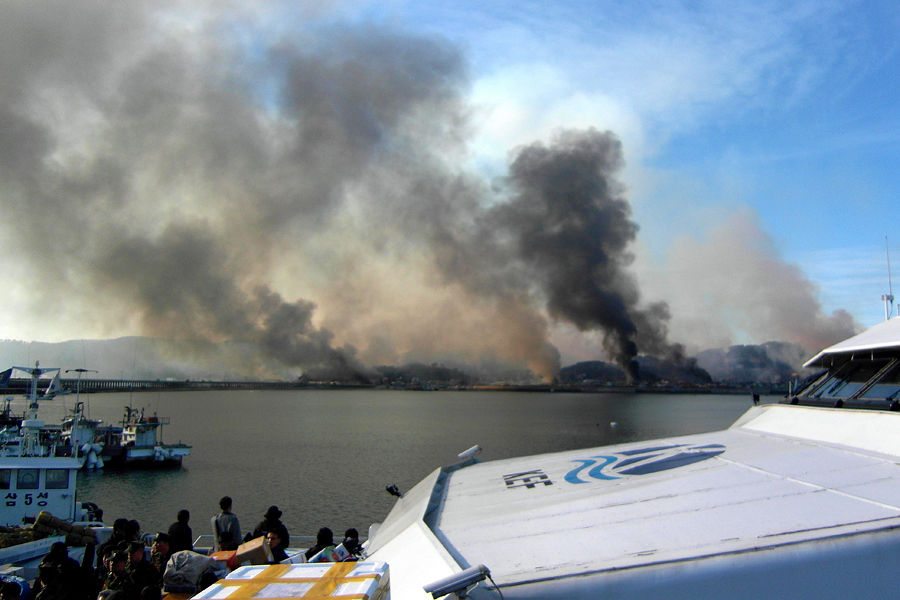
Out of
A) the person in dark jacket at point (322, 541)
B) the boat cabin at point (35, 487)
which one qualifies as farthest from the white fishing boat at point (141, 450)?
the person in dark jacket at point (322, 541)

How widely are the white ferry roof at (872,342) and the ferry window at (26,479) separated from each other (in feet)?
75.6

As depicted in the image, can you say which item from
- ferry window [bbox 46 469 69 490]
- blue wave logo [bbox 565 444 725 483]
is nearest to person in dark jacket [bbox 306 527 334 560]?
blue wave logo [bbox 565 444 725 483]

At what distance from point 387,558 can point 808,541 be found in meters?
4.26

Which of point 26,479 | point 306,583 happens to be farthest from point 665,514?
point 26,479

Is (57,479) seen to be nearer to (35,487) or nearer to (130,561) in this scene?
(35,487)

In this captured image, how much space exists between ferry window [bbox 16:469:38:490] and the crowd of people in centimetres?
1299

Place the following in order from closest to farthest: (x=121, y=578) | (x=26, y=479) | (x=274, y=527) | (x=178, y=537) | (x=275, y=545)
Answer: (x=121, y=578) → (x=275, y=545) → (x=274, y=527) → (x=178, y=537) → (x=26, y=479)

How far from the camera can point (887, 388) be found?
844cm

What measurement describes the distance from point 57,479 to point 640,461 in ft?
67.2

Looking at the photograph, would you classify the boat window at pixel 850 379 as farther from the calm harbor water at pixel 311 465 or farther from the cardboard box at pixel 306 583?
the calm harbor water at pixel 311 465

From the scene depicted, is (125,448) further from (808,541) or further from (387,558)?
(808,541)

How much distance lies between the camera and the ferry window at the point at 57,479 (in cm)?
2084

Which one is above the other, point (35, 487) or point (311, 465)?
point (35, 487)

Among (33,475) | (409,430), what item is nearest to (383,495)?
(33,475)
